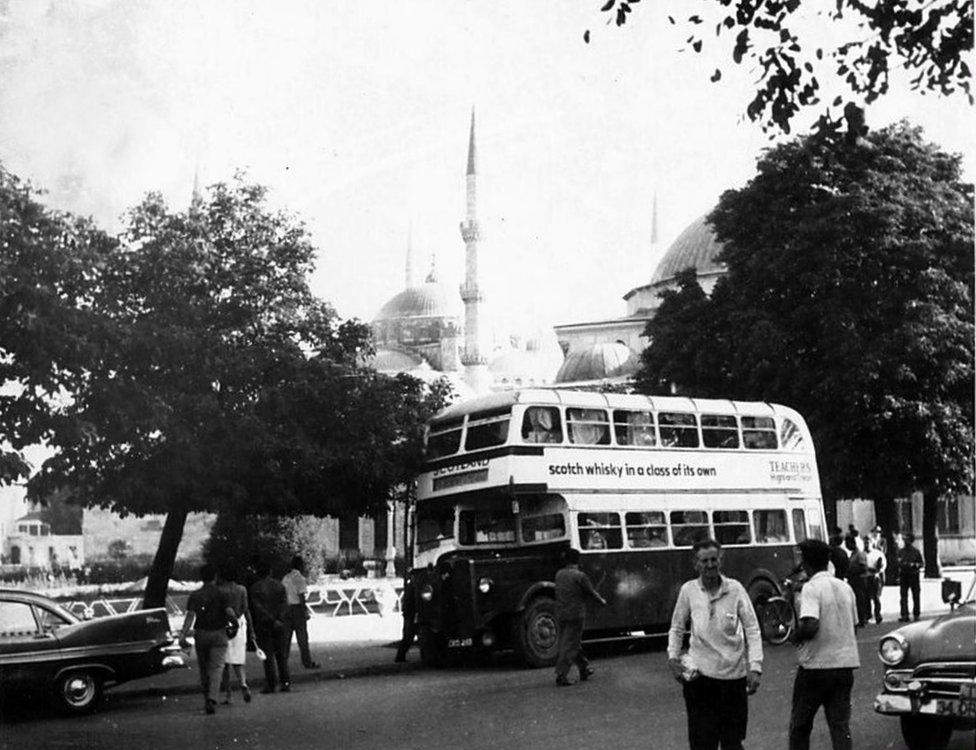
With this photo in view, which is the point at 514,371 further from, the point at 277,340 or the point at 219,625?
the point at 219,625

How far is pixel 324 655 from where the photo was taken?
19.1m

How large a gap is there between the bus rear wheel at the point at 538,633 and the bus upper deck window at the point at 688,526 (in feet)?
7.86

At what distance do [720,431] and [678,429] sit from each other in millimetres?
887

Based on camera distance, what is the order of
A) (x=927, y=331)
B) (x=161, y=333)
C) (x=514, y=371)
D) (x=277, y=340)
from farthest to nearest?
(x=514, y=371), (x=927, y=331), (x=277, y=340), (x=161, y=333)

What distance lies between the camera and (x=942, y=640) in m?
9.14

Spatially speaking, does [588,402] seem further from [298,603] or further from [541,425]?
[298,603]

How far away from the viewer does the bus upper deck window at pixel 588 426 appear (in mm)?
17719

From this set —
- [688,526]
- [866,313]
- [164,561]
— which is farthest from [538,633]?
[866,313]

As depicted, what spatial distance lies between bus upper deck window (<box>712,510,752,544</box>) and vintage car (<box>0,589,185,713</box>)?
816cm

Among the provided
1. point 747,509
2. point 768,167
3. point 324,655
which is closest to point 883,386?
point 768,167

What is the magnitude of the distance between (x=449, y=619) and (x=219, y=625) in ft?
13.1

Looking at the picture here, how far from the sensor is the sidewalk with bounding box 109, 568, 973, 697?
15.5 m

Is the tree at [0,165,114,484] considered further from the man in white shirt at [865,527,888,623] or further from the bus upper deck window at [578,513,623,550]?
the man in white shirt at [865,527,888,623]

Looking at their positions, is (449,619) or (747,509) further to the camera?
(747,509)
